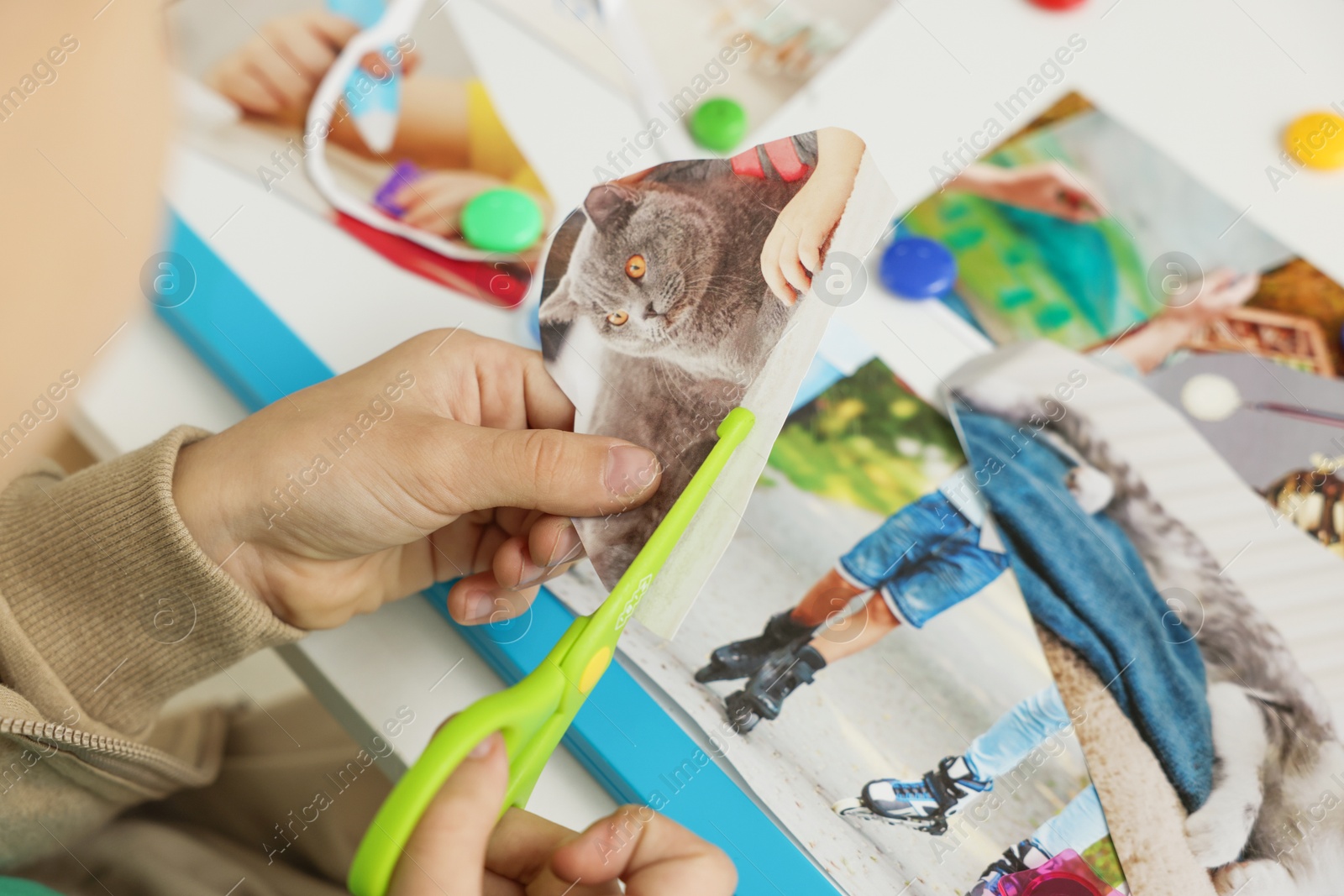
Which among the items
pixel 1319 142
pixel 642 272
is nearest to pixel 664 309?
pixel 642 272

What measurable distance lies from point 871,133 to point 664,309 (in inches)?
10.2

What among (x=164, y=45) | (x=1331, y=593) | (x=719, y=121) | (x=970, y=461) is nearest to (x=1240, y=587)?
(x=1331, y=593)

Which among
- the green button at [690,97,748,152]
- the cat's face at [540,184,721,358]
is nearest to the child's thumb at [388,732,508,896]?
the cat's face at [540,184,721,358]

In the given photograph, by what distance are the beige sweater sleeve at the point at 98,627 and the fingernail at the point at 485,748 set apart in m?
0.20

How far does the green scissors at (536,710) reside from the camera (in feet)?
0.94

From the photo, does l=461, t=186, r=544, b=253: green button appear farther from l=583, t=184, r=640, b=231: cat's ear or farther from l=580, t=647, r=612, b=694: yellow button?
l=580, t=647, r=612, b=694: yellow button

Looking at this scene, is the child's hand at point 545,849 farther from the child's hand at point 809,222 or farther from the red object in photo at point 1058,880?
the child's hand at point 809,222

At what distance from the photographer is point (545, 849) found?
38cm

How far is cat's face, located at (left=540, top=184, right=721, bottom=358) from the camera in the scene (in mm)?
458

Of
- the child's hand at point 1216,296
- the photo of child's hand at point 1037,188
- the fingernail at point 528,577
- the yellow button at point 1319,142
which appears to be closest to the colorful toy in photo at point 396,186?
the fingernail at point 528,577

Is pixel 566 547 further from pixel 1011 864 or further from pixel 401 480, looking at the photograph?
pixel 1011 864

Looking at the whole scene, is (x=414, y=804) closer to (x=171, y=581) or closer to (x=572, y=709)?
(x=572, y=709)

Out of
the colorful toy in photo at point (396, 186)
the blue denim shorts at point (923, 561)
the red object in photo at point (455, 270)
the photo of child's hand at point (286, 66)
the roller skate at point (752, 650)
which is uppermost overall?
the photo of child's hand at point (286, 66)

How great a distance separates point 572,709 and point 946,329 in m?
0.34
